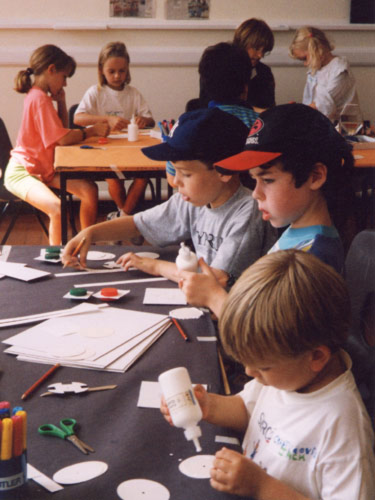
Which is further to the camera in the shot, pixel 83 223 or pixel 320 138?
pixel 83 223

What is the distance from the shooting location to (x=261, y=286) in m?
0.92

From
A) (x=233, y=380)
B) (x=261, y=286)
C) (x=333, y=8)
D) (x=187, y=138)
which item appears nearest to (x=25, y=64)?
(x=333, y=8)

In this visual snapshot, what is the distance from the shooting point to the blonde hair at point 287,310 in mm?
893

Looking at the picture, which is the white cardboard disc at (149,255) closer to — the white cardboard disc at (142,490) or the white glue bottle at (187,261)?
the white glue bottle at (187,261)

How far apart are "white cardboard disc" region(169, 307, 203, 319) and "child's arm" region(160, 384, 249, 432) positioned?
40 centimetres

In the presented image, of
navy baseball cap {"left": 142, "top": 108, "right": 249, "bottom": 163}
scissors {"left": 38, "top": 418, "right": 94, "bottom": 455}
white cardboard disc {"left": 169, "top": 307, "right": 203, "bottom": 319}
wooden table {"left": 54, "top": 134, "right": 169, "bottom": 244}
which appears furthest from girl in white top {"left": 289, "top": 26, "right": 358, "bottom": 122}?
scissors {"left": 38, "top": 418, "right": 94, "bottom": 455}

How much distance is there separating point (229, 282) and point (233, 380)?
0.29m

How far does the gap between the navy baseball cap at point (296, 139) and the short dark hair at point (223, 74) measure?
4.07 ft

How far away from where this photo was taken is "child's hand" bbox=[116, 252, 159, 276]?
1.81m

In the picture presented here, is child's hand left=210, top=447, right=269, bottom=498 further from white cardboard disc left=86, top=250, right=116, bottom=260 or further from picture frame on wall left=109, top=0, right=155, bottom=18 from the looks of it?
picture frame on wall left=109, top=0, right=155, bottom=18

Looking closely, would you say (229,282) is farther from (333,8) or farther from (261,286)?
(333,8)

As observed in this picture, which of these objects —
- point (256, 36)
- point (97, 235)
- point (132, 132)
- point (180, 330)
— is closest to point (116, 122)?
point (132, 132)

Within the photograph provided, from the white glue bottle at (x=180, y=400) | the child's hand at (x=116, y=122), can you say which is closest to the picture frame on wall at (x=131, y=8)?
the child's hand at (x=116, y=122)

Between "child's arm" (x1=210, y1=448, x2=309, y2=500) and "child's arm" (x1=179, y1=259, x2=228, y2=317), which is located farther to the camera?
"child's arm" (x1=179, y1=259, x2=228, y2=317)
